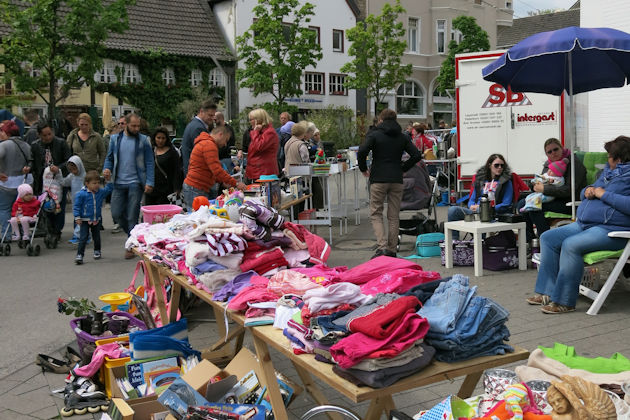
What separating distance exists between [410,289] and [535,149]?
407 inches

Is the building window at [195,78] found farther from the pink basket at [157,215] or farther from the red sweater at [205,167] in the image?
the pink basket at [157,215]

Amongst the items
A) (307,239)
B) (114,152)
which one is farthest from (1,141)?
(307,239)

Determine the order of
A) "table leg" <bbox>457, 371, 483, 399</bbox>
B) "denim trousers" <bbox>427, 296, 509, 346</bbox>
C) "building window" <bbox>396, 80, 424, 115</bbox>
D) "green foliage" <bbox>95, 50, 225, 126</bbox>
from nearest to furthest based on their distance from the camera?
"denim trousers" <bbox>427, 296, 509, 346</bbox>
"table leg" <bbox>457, 371, 483, 399</bbox>
"green foliage" <bbox>95, 50, 225, 126</bbox>
"building window" <bbox>396, 80, 424, 115</bbox>

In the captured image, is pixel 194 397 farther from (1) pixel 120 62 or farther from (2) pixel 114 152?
(1) pixel 120 62

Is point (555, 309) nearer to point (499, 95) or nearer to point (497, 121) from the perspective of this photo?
point (497, 121)

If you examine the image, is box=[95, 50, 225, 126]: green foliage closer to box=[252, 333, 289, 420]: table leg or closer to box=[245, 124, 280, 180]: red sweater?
box=[245, 124, 280, 180]: red sweater

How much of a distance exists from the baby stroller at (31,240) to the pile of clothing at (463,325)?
8814 millimetres

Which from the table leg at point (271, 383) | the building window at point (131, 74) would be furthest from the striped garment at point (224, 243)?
the building window at point (131, 74)

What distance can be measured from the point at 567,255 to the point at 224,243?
3.38 m

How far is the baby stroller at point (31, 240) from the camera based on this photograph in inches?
413

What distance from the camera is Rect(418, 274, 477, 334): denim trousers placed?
286cm

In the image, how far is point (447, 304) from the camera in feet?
9.88

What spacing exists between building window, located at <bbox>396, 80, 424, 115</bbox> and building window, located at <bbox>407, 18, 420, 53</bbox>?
217 centimetres

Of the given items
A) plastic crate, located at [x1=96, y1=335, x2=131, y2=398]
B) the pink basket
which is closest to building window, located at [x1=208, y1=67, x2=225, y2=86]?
the pink basket
